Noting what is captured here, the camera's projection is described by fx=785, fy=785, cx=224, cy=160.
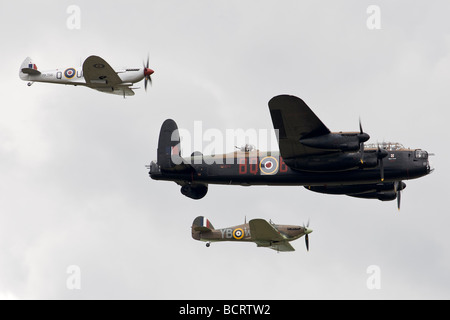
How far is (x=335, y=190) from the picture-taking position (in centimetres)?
3881

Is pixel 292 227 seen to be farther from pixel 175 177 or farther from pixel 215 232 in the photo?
pixel 175 177

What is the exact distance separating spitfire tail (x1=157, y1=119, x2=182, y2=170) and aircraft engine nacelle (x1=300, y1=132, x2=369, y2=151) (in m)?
6.85

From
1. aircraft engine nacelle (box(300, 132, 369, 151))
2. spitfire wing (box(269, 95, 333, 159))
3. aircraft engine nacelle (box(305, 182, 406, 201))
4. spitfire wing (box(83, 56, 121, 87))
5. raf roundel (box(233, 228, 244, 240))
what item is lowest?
raf roundel (box(233, 228, 244, 240))

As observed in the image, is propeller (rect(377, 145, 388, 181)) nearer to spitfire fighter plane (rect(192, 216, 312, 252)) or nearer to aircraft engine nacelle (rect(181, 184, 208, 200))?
aircraft engine nacelle (rect(181, 184, 208, 200))

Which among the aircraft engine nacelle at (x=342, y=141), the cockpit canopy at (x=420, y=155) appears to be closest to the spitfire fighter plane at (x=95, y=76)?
the aircraft engine nacelle at (x=342, y=141)

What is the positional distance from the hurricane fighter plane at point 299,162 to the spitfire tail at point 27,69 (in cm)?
1591

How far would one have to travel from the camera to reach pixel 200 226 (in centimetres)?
5212

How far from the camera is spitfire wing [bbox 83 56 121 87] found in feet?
149

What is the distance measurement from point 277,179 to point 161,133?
19.3 feet

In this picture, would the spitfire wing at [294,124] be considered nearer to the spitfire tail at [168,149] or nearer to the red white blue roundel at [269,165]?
the red white blue roundel at [269,165]

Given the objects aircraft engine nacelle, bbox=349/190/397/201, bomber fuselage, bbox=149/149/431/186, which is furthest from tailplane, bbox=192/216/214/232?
bomber fuselage, bbox=149/149/431/186

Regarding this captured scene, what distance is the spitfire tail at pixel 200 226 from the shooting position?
5184cm

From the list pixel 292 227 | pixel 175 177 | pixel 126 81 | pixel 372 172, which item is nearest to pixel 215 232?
pixel 292 227

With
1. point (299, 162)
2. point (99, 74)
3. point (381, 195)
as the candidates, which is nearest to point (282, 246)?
point (381, 195)
